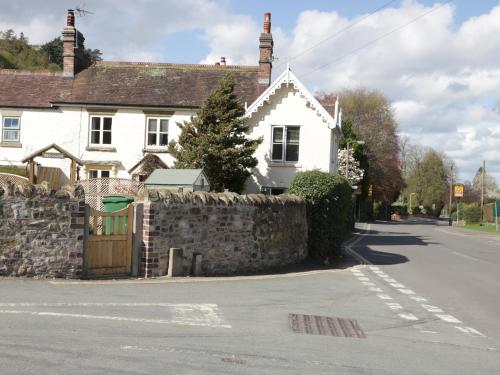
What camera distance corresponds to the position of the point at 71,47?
3653 cm

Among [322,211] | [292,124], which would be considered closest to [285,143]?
[292,124]

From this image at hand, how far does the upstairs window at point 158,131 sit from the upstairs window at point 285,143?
19.2 ft

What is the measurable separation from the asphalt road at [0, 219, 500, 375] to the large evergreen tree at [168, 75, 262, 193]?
45.1 ft

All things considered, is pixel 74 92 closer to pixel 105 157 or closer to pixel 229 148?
pixel 105 157

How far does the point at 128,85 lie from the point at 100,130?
304 centimetres

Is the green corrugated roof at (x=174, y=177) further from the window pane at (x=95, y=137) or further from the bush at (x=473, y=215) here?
the bush at (x=473, y=215)

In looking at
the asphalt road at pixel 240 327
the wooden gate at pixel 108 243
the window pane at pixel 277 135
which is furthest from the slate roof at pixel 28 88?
the asphalt road at pixel 240 327

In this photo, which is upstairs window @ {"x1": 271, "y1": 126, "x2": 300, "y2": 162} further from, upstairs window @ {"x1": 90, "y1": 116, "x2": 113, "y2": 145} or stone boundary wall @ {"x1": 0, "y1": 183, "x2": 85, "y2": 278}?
stone boundary wall @ {"x1": 0, "y1": 183, "x2": 85, "y2": 278}

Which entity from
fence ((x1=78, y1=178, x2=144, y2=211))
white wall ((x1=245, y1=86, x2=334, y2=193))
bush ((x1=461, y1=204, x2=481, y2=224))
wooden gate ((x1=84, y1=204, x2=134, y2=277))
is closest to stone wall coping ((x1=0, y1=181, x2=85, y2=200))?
wooden gate ((x1=84, y1=204, x2=134, y2=277))

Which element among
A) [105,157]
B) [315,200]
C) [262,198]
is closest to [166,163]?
[105,157]

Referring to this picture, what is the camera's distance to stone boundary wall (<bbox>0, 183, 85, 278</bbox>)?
12898 millimetres

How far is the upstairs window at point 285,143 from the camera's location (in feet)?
110

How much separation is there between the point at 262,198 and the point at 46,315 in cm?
908

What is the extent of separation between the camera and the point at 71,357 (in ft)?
22.3
